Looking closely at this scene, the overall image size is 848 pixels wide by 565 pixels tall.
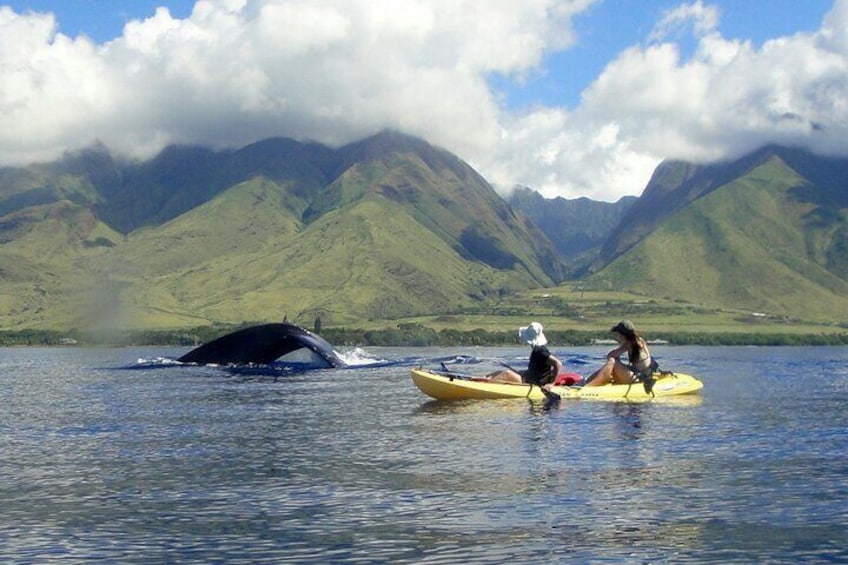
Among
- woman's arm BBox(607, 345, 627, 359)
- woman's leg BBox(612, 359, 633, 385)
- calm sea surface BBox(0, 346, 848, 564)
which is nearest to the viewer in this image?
calm sea surface BBox(0, 346, 848, 564)

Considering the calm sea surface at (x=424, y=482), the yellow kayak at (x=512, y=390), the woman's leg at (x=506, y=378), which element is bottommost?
the calm sea surface at (x=424, y=482)

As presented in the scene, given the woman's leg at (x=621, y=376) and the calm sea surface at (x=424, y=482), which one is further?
the woman's leg at (x=621, y=376)

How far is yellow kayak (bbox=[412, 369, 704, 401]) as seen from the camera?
52844 mm

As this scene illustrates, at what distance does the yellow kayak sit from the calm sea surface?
73 cm

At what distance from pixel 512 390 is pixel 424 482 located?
2503cm

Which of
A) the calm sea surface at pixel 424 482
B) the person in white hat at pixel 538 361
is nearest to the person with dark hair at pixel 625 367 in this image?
the calm sea surface at pixel 424 482

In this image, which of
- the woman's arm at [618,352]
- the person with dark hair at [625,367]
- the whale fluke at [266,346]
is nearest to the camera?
the woman's arm at [618,352]

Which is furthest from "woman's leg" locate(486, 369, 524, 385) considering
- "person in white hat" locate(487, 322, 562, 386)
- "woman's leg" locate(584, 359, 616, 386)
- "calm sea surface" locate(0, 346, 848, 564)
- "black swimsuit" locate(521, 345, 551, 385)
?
"woman's leg" locate(584, 359, 616, 386)

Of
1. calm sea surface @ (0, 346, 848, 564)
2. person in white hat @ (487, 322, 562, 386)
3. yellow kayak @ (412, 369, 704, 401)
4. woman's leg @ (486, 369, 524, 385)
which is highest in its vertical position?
person in white hat @ (487, 322, 562, 386)

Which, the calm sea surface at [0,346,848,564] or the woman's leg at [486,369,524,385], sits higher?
the woman's leg at [486,369,524,385]

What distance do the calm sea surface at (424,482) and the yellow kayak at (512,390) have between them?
2.41ft

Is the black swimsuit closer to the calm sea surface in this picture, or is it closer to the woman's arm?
the calm sea surface

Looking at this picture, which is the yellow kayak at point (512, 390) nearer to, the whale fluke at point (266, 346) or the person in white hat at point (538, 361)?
the person in white hat at point (538, 361)

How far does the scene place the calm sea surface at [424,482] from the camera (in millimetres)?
21359
